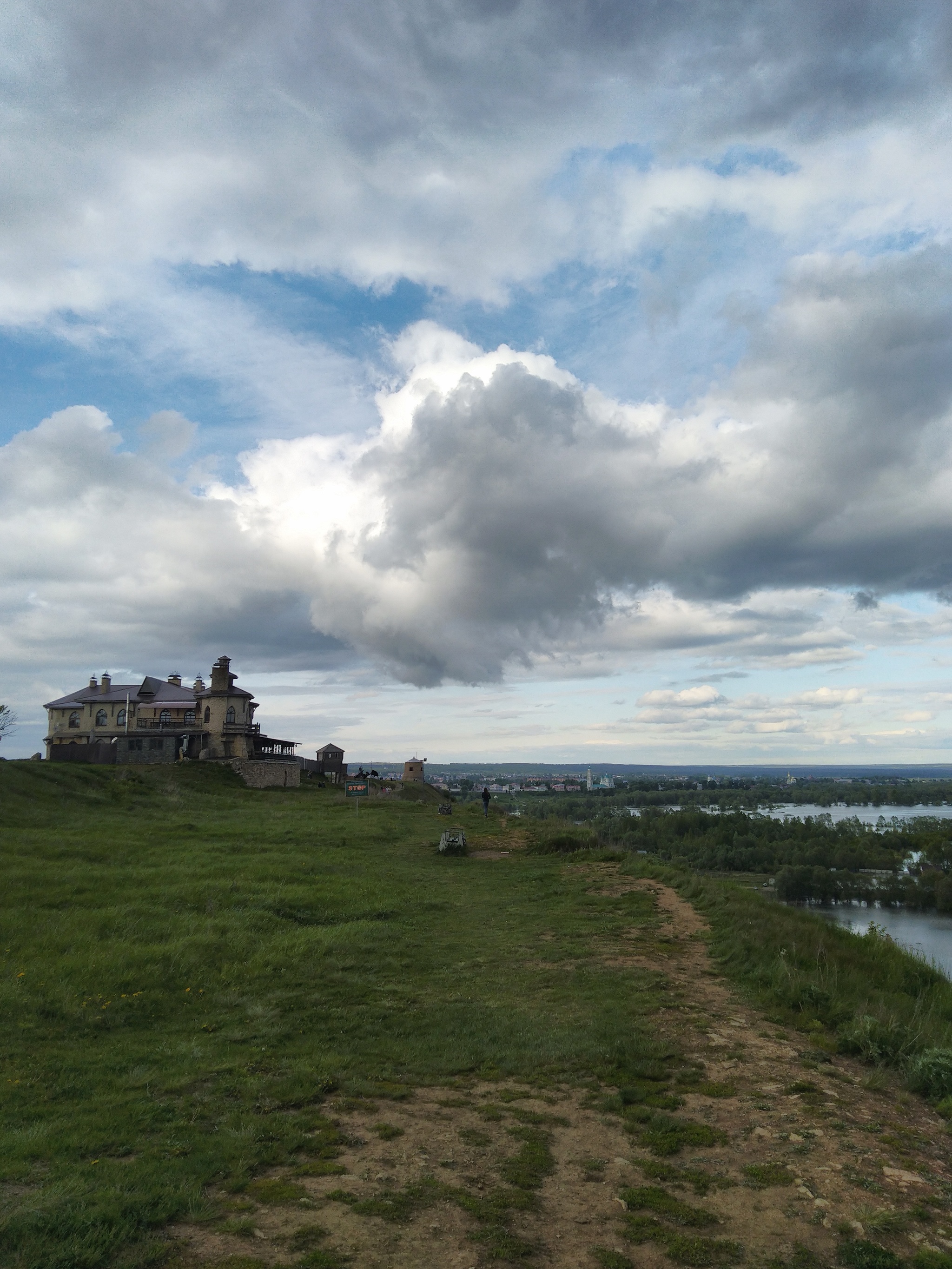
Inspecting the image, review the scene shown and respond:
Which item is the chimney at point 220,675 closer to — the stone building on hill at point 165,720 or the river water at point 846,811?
the stone building on hill at point 165,720

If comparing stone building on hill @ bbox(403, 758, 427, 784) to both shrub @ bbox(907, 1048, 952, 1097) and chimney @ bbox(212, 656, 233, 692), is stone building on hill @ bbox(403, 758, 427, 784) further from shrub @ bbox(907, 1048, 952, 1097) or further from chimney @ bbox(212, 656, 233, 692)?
shrub @ bbox(907, 1048, 952, 1097)

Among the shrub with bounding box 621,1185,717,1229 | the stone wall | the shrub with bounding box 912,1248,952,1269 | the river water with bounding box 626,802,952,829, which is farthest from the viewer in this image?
the river water with bounding box 626,802,952,829

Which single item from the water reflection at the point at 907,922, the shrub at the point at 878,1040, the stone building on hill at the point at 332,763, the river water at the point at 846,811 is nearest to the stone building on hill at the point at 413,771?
the stone building on hill at the point at 332,763

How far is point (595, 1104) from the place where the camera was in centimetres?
701

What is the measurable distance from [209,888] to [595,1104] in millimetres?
10669

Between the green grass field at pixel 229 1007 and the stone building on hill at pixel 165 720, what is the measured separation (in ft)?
109

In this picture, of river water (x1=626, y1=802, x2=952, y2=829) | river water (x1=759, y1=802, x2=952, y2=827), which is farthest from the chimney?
river water (x1=759, y1=802, x2=952, y2=827)

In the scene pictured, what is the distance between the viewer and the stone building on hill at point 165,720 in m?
52.8

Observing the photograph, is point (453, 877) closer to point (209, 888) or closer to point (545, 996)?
point (209, 888)

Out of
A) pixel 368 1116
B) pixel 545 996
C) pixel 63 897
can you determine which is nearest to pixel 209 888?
pixel 63 897

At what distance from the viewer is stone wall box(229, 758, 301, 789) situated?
49375mm

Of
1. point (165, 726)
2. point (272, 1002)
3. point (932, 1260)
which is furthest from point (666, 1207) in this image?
point (165, 726)

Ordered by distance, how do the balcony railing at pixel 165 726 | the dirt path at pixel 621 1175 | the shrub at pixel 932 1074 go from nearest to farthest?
the dirt path at pixel 621 1175, the shrub at pixel 932 1074, the balcony railing at pixel 165 726

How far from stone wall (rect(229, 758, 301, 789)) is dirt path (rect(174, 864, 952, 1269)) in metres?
44.4
